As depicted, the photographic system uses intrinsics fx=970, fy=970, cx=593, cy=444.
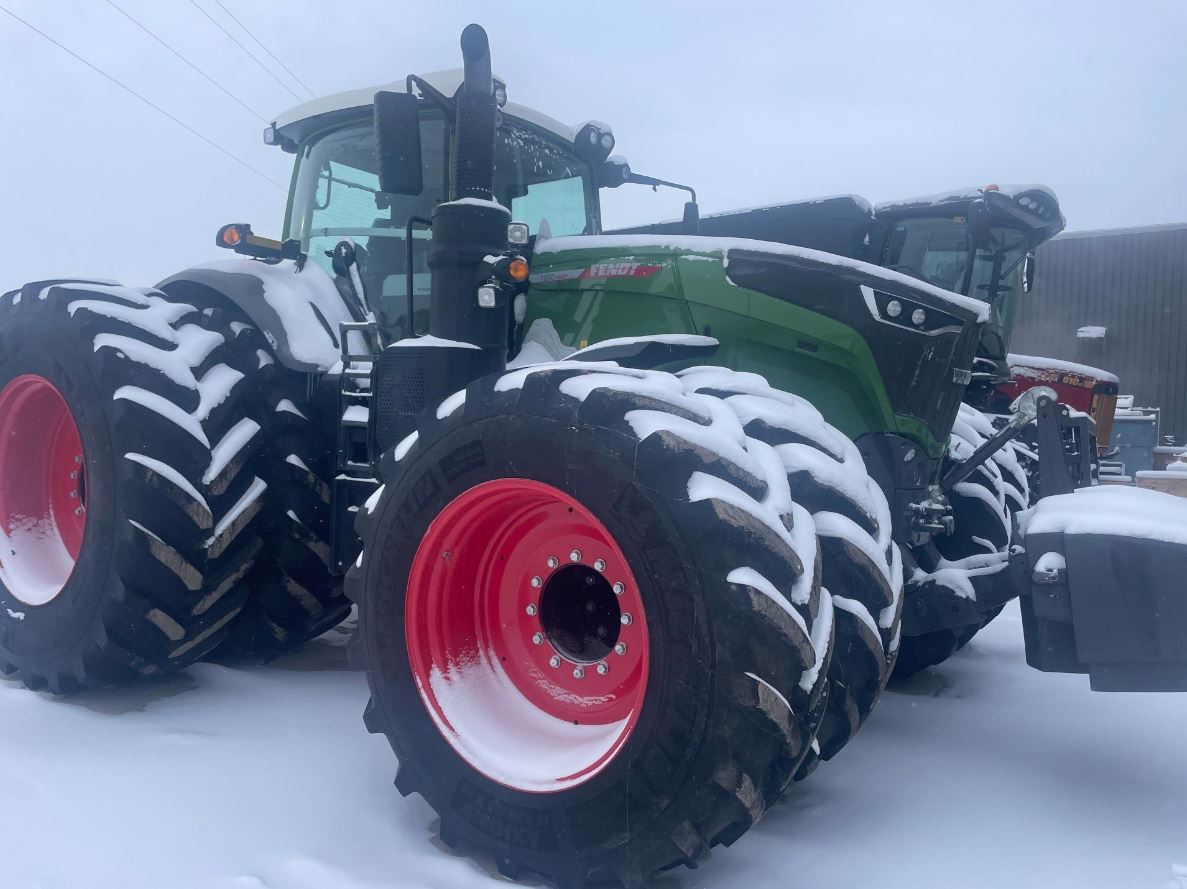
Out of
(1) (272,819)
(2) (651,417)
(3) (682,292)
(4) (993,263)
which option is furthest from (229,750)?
(4) (993,263)

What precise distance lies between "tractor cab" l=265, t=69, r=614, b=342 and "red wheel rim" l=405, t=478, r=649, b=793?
64.6 inches

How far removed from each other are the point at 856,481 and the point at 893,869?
934 mm

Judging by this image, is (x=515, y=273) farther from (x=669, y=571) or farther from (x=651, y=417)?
(x=669, y=571)

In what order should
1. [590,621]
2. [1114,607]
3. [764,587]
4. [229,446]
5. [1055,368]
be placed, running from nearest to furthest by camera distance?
[764,587], [1114,607], [590,621], [229,446], [1055,368]

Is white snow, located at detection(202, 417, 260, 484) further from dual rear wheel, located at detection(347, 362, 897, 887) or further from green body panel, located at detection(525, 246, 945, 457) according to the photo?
green body panel, located at detection(525, 246, 945, 457)

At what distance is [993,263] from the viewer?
386 inches

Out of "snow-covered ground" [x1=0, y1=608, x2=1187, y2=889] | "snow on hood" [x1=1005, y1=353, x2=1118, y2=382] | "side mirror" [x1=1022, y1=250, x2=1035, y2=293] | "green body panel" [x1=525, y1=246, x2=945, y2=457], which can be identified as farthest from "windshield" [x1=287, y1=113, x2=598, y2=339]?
"snow on hood" [x1=1005, y1=353, x2=1118, y2=382]

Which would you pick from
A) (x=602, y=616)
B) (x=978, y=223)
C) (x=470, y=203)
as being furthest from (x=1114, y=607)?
(x=978, y=223)

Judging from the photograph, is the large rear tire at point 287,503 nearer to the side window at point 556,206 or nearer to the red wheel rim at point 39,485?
the red wheel rim at point 39,485

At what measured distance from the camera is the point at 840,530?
2295mm

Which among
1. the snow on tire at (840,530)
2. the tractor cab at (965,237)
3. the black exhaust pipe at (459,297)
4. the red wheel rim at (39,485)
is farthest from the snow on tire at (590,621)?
the tractor cab at (965,237)

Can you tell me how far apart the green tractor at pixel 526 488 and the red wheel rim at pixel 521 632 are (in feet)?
0.03

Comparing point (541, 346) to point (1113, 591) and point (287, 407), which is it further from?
point (1113, 591)

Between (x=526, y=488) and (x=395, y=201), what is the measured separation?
2250 mm
